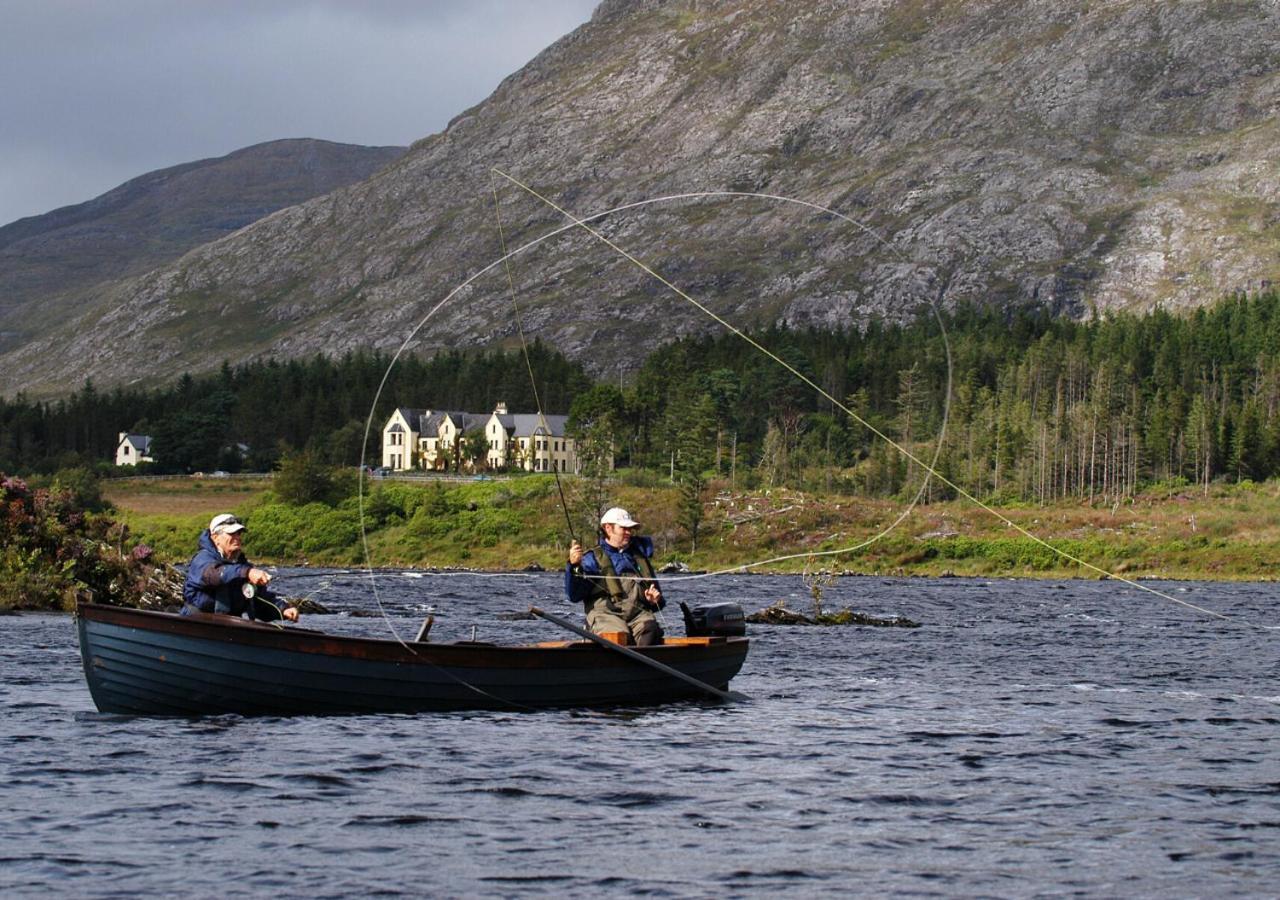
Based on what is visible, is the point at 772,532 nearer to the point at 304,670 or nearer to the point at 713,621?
the point at 713,621

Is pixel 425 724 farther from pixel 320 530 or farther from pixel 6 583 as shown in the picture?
pixel 320 530

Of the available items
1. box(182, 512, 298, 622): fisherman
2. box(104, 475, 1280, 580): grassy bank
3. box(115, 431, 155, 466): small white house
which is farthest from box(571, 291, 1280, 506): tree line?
box(182, 512, 298, 622): fisherman

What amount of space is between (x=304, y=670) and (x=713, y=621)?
31.1 feet

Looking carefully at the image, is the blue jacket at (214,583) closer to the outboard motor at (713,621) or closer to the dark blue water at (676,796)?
the dark blue water at (676,796)

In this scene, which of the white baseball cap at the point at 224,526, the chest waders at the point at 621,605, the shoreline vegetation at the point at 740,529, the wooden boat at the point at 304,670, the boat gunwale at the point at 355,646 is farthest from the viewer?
the shoreline vegetation at the point at 740,529

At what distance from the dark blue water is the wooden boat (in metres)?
0.40

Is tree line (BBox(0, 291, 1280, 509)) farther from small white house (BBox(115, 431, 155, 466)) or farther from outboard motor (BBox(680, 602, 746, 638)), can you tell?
outboard motor (BBox(680, 602, 746, 638))

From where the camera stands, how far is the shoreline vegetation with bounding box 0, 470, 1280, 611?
102 meters

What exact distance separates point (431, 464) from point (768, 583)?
103636mm

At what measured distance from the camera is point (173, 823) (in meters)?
16.5

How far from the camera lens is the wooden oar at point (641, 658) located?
24.8 meters

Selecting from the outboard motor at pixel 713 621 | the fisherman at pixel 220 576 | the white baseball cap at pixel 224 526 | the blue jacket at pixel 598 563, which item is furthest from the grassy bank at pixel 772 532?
the white baseball cap at pixel 224 526

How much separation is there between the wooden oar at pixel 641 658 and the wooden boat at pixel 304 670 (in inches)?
5.8

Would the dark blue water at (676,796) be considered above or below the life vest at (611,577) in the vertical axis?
below
